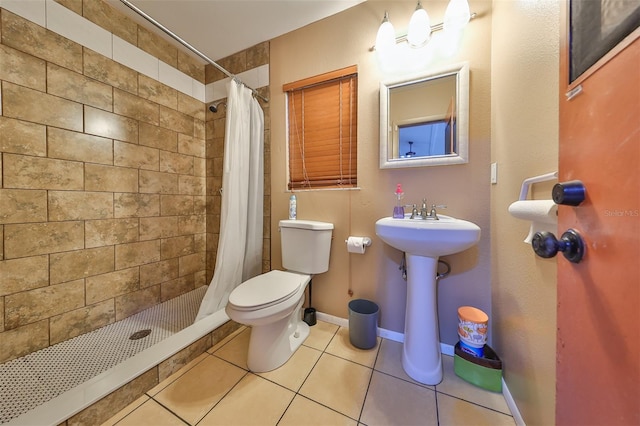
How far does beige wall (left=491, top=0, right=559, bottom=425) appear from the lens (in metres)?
0.68

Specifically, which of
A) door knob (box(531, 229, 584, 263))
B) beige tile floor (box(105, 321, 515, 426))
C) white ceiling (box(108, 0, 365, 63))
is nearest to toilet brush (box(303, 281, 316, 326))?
beige tile floor (box(105, 321, 515, 426))

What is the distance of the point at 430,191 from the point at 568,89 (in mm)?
823

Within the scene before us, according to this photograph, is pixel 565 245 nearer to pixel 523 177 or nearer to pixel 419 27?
pixel 523 177

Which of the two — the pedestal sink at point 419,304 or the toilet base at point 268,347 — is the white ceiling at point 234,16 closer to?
the pedestal sink at point 419,304

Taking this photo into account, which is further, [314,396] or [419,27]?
[419,27]

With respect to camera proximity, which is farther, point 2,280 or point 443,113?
point 443,113

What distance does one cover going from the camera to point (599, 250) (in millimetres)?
368

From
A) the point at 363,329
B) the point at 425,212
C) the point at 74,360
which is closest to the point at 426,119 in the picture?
the point at 425,212

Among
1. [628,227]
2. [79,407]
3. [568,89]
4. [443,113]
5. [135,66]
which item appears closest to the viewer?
[628,227]

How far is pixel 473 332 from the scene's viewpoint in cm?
104

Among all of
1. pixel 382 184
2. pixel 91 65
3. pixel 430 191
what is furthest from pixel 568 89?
pixel 91 65

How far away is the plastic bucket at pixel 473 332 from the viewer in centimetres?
104

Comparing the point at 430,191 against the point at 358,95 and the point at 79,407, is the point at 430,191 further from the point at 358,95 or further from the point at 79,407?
the point at 79,407

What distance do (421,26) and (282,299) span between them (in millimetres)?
1668
